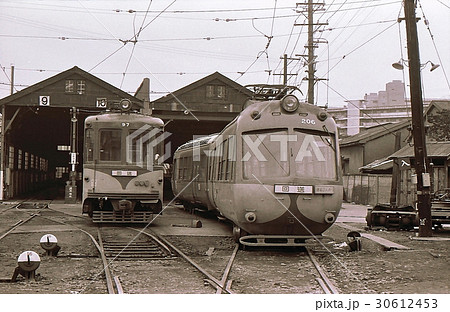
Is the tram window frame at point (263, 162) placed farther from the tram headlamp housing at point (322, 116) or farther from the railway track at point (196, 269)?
the railway track at point (196, 269)

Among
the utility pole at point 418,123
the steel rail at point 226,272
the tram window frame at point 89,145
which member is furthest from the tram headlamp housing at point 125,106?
the utility pole at point 418,123

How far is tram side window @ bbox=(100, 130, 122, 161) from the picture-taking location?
16141 millimetres

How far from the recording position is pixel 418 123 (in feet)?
48.8

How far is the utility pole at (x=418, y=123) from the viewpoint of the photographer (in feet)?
48.4

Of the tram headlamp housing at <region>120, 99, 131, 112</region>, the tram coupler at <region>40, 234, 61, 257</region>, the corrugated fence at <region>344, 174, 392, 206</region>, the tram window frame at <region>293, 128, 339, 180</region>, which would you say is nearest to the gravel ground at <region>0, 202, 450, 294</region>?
the tram coupler at <region>40, 234, 61, 257</region>

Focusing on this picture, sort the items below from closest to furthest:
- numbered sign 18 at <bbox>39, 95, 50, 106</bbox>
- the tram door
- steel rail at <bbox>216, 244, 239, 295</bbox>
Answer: steel rail at <bbox>216, 244, 239, 295</bbox>
the tram door
numbered sign 18 at <bbox>39, 95, 50, 106</bbox>

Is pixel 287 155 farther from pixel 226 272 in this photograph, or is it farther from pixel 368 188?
pixel 368 188

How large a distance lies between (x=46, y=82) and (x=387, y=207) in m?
18.0

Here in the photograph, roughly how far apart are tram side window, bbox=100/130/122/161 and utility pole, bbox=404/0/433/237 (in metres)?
7.81

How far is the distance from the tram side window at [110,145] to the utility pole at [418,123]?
7.81m

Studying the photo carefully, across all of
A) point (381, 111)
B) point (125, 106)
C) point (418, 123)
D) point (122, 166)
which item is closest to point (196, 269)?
point (122, 166)

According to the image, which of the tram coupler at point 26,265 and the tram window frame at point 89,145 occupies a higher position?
the tram window frame at point 89,145

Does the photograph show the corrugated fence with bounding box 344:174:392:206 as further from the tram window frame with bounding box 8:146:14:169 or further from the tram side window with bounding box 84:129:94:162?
the tram window frame with bounding box 8:146:14:169

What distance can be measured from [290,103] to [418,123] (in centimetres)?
507
